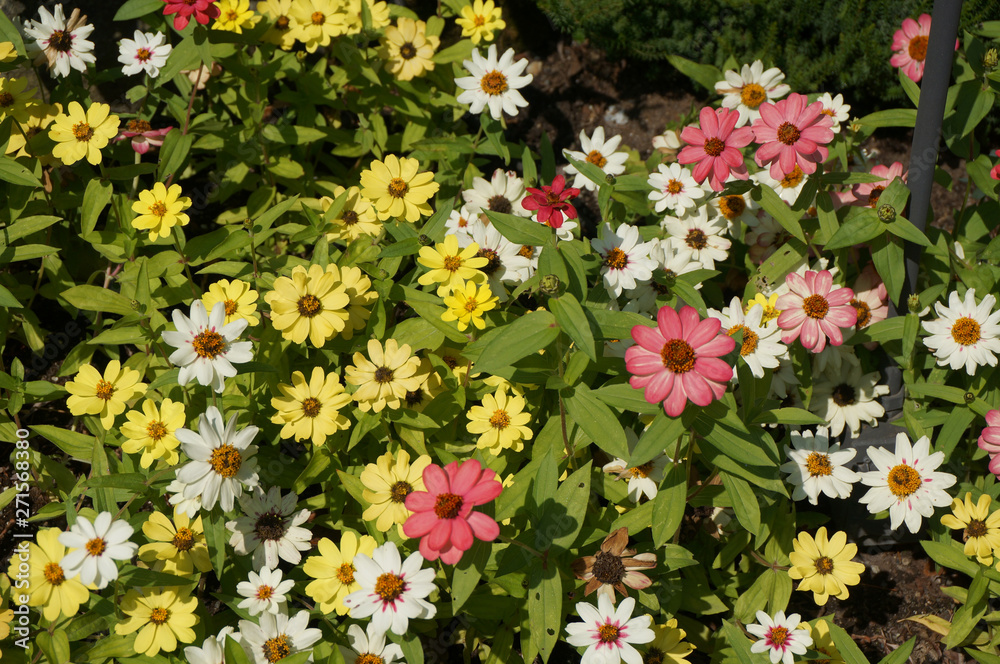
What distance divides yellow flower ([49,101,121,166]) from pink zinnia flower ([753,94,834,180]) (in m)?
2.11

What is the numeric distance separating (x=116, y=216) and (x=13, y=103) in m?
0.50

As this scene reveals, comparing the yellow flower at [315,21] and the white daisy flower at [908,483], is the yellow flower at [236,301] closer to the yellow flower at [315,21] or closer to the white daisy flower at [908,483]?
the yellow flower at [315,21]

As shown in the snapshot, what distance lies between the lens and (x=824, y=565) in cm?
216

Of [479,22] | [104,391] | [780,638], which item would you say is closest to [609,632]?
[780,638]

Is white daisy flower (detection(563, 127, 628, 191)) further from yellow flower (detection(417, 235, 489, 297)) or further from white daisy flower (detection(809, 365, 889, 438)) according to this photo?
white daisy flower (detection(809, 365, 889, 438))

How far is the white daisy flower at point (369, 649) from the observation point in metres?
1.92

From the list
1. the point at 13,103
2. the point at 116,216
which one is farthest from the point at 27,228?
the point at 13,103

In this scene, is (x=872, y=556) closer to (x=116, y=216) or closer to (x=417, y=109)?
(x=417, y=109)

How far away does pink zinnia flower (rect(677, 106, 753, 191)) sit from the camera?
2.24 m

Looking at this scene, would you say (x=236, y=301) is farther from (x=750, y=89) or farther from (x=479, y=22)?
(x=750, y=89)

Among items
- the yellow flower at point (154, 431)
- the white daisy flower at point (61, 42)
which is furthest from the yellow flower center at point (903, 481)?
the white daisy flower at point (61, 42)

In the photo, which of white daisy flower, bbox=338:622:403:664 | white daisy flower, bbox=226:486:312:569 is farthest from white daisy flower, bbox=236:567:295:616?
white daisy flower, bbox=338:622:403:664

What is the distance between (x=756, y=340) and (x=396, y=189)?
4.17 ft

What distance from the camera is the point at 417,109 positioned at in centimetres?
315
